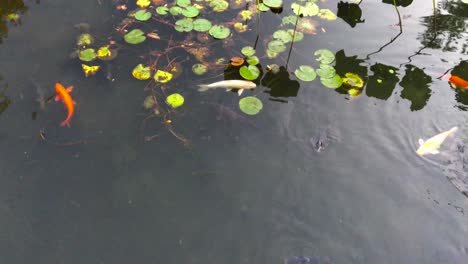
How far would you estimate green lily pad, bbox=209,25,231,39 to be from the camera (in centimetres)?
385

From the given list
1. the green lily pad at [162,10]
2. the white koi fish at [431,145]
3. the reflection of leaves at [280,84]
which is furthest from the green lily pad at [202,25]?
the white koi fish at [431,145]

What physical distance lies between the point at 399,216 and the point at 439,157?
73cm

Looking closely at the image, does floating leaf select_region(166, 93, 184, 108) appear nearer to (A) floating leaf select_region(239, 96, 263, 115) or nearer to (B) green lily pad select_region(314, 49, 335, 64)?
(A) floating leaf select_region(239, 96, 263, 115)

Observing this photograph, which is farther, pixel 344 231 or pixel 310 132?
pixel 310 132

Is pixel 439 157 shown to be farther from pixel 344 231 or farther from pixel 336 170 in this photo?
pixel 344 231

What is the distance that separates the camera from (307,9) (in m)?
4.19

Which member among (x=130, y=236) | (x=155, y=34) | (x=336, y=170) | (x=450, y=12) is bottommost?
(x=130, y=236)

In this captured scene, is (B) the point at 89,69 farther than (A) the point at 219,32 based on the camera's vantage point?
No

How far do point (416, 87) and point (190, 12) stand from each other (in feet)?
8.49

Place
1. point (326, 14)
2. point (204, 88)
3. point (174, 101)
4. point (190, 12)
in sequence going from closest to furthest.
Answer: point (174, 101) < point (204, 88) < point (190, 12) < point (326, 14)

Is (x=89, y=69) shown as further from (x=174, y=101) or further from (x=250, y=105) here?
(x=250, y=105)

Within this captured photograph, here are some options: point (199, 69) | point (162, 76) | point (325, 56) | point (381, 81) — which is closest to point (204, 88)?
point (199, 69)

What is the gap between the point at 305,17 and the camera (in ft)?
13.9

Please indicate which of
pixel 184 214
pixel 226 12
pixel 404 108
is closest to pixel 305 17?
pixel 226 12
